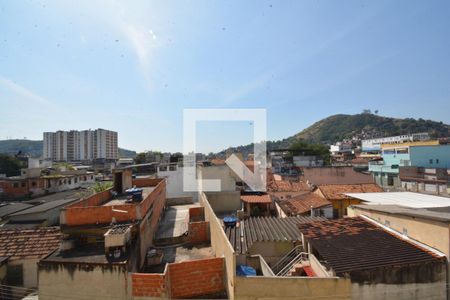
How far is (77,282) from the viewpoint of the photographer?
7.27 meters

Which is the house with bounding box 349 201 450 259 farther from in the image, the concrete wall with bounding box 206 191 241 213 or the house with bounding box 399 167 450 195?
the house with bounding box 399 167 450 195

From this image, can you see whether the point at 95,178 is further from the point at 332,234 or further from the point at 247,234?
the point at 332,234

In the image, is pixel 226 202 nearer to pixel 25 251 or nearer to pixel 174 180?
pixel 25 251

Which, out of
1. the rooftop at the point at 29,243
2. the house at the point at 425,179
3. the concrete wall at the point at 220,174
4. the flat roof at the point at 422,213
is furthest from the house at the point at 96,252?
the house at the point at 425,179

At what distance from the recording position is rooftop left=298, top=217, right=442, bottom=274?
6391mm

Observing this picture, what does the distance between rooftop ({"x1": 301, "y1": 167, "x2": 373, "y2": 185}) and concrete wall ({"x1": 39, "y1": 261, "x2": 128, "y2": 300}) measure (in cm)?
2371

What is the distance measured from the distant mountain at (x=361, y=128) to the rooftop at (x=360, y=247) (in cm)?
10572

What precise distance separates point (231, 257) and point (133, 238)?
4166 mm

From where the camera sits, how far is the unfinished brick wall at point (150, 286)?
22.7 feet

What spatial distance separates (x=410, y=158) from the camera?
3403 cm

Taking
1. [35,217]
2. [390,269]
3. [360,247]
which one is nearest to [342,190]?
[360,247]

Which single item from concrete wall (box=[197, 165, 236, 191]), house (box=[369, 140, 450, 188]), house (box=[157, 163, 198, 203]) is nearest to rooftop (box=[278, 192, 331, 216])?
concrete wall (box=[197, 165, 236, 191])

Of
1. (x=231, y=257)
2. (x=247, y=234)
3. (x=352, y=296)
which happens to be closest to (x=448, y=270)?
(x=352, y=296)

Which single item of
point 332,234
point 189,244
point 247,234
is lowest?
point 189,244
